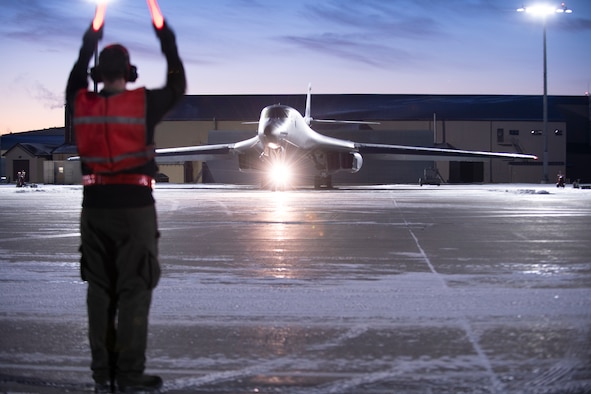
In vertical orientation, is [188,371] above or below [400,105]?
below

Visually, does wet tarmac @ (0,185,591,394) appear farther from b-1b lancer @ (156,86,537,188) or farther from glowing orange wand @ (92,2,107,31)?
b-1b lancer @ (156,86,537,188)

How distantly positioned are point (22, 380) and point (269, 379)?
1.49 meters

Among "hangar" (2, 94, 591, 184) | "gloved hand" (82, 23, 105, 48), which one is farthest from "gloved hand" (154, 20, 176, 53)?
"hangar" (2, 94, 591, 184)

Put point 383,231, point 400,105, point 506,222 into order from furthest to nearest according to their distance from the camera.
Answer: point 400,105, point 506,222, point 383,231

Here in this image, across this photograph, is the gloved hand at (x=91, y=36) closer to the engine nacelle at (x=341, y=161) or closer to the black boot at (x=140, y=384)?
the black boot at (x=140, y=384)

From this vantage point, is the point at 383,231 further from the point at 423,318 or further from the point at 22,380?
the point at 22,380

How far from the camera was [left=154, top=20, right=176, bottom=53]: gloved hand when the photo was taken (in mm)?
4613

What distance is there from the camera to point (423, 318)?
260 inches

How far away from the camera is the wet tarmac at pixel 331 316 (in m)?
4.75

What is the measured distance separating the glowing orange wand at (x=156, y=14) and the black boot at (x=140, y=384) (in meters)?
2.07

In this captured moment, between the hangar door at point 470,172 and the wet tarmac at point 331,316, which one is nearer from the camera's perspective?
the wet tarmac at point 331,316

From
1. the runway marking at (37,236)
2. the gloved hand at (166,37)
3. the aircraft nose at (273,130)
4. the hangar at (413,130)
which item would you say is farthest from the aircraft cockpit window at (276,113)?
the gloved hand at (166,37)

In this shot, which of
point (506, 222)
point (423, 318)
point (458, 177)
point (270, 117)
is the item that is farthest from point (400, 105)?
point (423, 318)

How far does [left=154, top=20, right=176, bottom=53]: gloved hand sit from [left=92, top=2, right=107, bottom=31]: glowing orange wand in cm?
42
